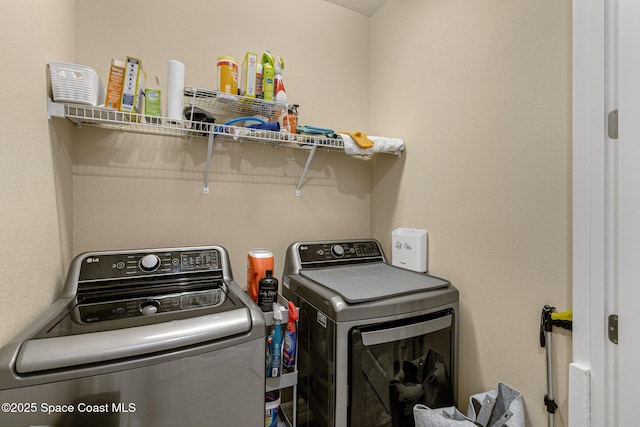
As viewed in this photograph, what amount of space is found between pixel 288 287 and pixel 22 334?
101 cm

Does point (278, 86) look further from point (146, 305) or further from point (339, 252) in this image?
point (146, 305)

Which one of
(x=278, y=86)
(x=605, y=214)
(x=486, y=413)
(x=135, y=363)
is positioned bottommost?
(x=486, y=413)

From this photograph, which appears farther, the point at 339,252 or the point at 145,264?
the point at 339,252

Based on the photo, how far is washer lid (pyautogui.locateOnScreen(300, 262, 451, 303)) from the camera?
1.25m

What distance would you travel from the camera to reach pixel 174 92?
136cm

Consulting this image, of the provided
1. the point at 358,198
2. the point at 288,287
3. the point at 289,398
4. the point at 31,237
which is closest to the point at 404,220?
the point at 358,198

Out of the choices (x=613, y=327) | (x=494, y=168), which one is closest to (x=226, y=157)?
(x=494, y=168)

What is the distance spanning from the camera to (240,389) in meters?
0.97

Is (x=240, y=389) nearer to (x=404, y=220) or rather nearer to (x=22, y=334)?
(x=22, y=334)

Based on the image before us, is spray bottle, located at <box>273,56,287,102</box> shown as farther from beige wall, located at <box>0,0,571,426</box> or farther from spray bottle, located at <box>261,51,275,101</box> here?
beige wall, located at <box>0,0,571,426</box>

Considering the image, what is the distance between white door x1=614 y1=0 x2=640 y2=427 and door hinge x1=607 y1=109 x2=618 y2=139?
0.5 inches

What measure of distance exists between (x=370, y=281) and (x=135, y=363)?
38.2 inches

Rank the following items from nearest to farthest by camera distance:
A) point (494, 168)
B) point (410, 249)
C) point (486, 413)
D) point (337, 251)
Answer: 1. point (486, 413)
2. point (494, 168)
3. point (410, 249)
4. point (337, 251)

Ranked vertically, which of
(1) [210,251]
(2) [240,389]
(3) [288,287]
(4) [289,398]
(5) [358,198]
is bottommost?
(4) [289,398]
